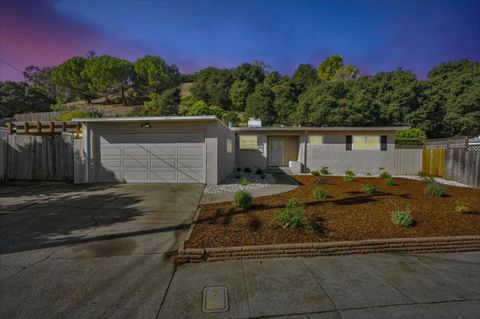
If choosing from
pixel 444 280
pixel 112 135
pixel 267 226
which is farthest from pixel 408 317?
pixel 112 135

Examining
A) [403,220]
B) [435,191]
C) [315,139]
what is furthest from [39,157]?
[435,191]

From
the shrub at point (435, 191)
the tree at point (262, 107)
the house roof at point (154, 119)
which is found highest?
the tree at point (262, 107)

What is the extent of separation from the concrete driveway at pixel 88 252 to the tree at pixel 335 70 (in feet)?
141

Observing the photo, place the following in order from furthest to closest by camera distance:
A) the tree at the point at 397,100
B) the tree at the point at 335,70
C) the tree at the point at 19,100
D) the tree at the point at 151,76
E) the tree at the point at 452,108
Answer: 1. the tree at the point at 151,76
2. the tree at the point at 335,70
3. the tree at the point at 19,100
4. the tree at the point at 397,100
5. the tree at the point at 452,108

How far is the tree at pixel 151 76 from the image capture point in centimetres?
4653

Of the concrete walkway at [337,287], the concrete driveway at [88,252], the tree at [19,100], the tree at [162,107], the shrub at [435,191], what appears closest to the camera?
the concrete walkway at [337,287]

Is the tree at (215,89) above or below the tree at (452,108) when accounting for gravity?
above

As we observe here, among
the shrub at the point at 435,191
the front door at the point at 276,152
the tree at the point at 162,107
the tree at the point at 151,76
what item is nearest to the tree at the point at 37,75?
the tree at the point at 151,76

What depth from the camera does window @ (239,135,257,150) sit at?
14391 millimetres

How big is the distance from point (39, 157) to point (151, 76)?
4083 centimetres

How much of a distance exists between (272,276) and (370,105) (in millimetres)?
25826

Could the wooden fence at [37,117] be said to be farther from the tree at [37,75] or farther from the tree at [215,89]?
the tree at [37,75]

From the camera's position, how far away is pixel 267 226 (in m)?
4.65

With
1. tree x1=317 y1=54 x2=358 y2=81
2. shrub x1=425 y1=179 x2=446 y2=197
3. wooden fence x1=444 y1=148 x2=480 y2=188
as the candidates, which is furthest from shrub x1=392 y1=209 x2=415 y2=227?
tree x1=317 y1=54 x2=358 y2=81
